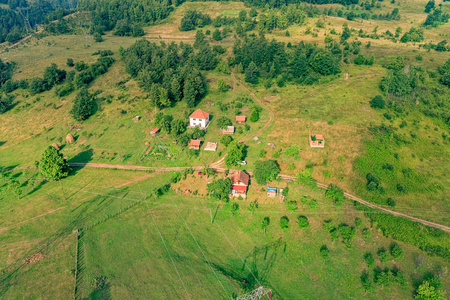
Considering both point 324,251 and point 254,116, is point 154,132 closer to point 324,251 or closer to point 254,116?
point 254,116

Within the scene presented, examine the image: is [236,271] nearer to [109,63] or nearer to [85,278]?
[85,278]

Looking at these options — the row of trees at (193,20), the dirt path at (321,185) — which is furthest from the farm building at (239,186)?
the row of trees at (193,20)

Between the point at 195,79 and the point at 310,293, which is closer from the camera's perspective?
the point at 310,293

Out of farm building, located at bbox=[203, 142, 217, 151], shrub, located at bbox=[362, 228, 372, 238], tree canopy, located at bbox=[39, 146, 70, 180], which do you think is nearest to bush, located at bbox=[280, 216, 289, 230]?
shrub, located at bbox=[362, 228, 372, 238]

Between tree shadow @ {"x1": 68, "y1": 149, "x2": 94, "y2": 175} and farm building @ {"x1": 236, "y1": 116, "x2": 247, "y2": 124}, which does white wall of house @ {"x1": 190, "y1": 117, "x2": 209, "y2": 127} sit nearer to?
farm building @ {"x1": 236, "y1": 116, "x2": 247, "y2": 124}

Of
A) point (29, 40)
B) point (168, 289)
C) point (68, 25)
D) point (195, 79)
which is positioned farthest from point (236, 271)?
point (68, 25)

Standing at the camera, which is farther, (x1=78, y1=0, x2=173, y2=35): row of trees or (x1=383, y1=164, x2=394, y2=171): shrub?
Result: (x1=78, y1=0, x2=173, y2=35): row of trees

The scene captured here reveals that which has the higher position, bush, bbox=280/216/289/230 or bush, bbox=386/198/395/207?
bush, bbox=386/198/395/207
